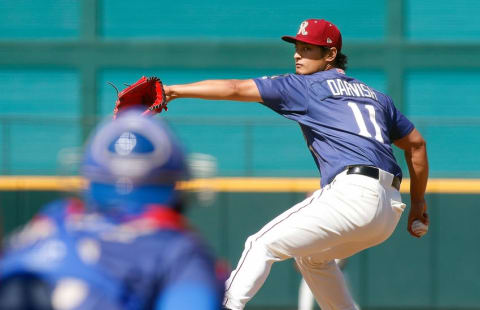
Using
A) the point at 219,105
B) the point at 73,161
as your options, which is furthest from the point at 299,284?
the point at 73,161

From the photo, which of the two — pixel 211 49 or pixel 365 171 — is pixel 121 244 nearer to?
pixel 365 171

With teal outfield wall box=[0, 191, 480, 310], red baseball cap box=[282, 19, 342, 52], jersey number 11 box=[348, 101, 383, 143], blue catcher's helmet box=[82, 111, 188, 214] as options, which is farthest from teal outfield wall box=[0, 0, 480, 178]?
blue catcher's helmet box=[82, 111, 188, 214]

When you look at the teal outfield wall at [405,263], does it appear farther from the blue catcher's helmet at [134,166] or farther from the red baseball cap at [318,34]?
the blue catcher's helmet at [134,166]

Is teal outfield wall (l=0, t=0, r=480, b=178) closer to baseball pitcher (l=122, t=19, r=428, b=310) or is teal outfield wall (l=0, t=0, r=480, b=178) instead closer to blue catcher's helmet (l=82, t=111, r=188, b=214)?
baseball pitcher (l=122, t=19, r=428, b=310)

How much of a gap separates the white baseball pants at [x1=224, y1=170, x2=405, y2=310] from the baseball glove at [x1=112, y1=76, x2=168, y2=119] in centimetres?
102

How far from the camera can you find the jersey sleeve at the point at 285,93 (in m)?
5.53

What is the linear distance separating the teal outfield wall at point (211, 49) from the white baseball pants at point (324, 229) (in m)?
7.80

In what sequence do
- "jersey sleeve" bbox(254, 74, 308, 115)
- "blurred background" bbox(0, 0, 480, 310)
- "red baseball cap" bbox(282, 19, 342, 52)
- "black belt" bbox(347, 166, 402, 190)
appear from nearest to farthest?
"black belt" bbox(347, 166, 402, 190) → "jersey sleeve" bbox(254, 74, 308, 115) → "red baseball cap" bbox(282, 19, 342, 52) → "blurred background" bbox(0, 0, 480, 310)

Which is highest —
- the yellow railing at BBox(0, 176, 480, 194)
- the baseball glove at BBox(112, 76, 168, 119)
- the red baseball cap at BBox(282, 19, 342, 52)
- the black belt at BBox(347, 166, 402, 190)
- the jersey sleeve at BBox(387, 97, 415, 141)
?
the red baseball cap at BBox(282, 19, 342, 52)

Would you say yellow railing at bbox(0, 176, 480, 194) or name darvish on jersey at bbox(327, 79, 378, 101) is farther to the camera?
yellow railing at bbox(0, 176, 480, 194)

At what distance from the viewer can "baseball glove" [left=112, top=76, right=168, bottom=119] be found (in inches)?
219

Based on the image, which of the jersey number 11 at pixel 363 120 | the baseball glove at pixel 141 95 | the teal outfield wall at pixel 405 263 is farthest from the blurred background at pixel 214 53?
the jersey number 11 at pixel 363 120

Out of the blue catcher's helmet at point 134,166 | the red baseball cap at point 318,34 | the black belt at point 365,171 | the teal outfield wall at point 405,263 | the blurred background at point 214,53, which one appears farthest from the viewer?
the blurred background at point 214,53

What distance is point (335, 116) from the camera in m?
5.48
